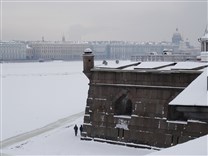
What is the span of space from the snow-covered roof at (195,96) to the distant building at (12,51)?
149463mm

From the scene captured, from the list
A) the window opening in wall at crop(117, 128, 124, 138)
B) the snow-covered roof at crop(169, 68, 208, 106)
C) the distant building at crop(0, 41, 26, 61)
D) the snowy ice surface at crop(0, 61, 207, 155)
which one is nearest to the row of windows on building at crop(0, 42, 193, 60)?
the distant building at crop(0, 41, 26, 61)

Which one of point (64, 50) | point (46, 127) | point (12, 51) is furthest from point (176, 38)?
point (46, 127)

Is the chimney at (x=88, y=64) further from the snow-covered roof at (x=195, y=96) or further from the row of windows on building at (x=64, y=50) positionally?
the row of windows on building at (x=64, y=50)

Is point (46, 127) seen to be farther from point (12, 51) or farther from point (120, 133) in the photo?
point (12, 51)

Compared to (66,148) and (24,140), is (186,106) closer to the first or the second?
(66,148)

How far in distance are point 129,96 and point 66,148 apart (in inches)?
157

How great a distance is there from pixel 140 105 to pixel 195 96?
32.4ft

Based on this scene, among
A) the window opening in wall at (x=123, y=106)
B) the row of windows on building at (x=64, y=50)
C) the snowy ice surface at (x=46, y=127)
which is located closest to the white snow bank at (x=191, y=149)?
the snowy ice surface at (x=46, y=127)

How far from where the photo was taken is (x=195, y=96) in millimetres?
7074

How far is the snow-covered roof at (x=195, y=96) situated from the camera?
22.0 ft

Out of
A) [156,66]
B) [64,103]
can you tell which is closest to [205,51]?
[156,66]

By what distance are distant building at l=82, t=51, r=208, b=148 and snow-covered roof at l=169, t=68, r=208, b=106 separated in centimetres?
686

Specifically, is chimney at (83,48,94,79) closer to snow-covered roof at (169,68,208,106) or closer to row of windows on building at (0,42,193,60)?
snow-covered roof at (169,68,208,106)

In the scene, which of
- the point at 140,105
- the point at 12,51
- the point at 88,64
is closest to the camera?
the point at 140,105
